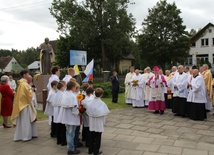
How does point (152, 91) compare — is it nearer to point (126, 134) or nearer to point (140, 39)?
point (126, 134)

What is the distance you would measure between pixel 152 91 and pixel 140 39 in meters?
29.6

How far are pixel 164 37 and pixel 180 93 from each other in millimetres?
30657

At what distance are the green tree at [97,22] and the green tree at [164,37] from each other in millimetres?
4271

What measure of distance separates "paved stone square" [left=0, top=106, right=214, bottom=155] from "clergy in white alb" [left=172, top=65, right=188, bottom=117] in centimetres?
47

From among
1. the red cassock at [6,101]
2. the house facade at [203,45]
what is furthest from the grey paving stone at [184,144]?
the house facade at [203,45]

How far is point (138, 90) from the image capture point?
12586mm

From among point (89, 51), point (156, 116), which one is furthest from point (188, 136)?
point (89, 51)

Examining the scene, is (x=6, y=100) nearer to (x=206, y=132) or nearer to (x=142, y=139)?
(x=142, y=139)

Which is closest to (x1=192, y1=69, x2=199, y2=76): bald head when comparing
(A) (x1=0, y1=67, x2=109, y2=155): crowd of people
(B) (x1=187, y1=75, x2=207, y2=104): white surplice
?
(B) (x1=187, y1=75, x2=207, y2=104): white surplice

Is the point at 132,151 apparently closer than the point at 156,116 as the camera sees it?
Yes

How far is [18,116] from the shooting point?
6.68 m

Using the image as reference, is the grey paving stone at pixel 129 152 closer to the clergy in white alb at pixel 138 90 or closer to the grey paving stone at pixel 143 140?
the grey paving stone at pixel 143 140

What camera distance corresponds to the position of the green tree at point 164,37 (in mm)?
37750

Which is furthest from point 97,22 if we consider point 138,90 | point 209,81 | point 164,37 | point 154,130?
point 154,130
